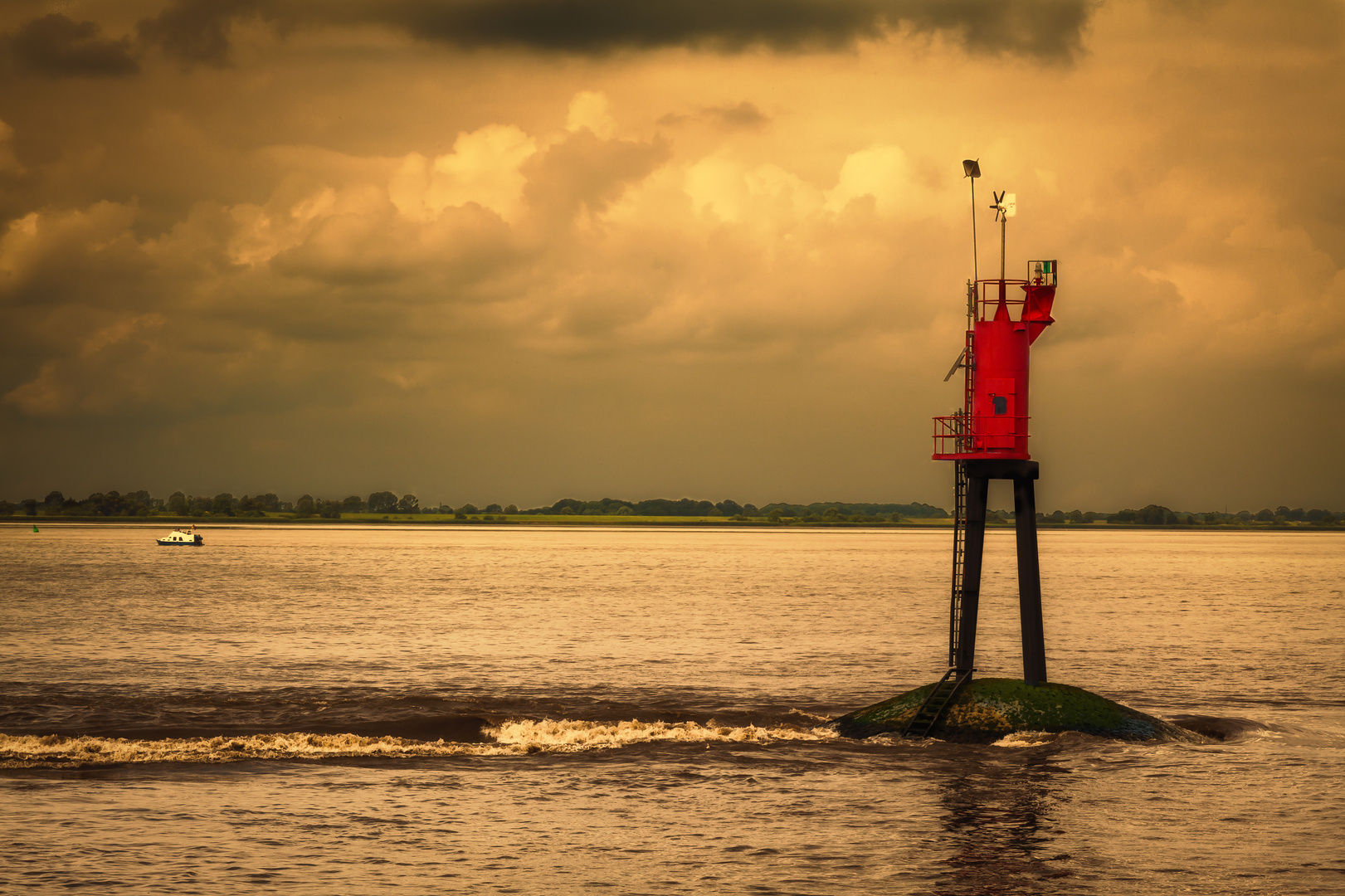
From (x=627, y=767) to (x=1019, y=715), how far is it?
9731 mm

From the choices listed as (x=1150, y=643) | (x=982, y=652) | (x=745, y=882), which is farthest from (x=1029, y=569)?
(x=1150, y=643)

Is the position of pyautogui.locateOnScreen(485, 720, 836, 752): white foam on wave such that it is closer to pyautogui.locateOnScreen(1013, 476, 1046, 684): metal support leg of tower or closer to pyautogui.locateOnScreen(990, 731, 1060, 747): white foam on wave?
pyautogui.locateOnScreen(990, 731, 1060, 747): white foam on wave

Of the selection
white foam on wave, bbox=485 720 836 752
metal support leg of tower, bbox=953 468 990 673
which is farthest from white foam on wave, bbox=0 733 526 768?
metal support leg of tower, bbox=953 468 990 673

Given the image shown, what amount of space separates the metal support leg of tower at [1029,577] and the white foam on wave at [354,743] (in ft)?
18.3

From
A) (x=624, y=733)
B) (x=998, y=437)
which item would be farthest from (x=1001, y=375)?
(x=624, y=733)

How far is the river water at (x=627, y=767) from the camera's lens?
63.1ft

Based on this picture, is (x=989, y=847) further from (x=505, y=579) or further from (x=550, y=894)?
(x=505, y=579)

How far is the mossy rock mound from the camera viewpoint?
93.5ft

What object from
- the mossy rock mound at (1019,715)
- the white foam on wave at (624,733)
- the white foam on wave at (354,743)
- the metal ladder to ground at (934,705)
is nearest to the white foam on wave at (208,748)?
the white foam on wave at (354,743)

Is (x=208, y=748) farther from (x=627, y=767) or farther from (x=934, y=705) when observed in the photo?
(x=934, y=705)

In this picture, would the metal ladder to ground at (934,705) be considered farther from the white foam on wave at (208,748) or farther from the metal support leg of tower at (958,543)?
the white foam on wave at (208,748)

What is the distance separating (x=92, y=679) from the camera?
41094mm

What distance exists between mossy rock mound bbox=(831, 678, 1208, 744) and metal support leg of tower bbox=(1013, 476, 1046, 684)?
2.16 ft

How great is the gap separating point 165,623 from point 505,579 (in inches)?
2119
